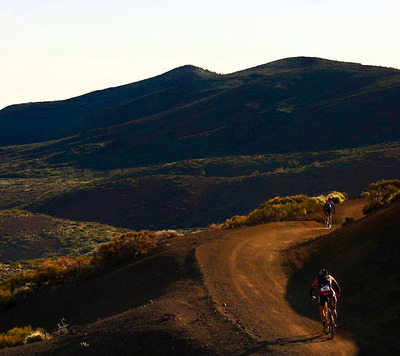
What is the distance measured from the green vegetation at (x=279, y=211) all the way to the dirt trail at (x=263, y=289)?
2095 millimetres

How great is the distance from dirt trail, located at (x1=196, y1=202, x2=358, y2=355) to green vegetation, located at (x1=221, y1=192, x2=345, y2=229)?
2.10m

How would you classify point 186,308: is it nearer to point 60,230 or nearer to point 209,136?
point 60,230

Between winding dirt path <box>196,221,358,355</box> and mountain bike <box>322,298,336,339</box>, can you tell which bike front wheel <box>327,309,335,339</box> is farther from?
winding dirt path <box>196,221,358,355</box>

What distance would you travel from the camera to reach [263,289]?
14.9 metres

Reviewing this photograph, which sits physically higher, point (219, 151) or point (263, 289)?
point (219, 151)

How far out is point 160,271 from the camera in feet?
59.1

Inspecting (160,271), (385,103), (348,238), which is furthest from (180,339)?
(385,103)

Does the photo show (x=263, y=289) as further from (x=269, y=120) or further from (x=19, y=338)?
(x=269, y=120)

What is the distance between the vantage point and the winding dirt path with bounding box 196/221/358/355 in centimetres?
1062

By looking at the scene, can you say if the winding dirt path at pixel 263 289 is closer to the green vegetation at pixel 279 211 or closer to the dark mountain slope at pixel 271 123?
the green vegetation at pixel 279 211

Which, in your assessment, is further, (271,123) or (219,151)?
(271,123)

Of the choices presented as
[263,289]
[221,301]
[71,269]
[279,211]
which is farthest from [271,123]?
[221,301]

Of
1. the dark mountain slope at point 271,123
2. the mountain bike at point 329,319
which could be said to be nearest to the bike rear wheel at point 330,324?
the mountain bike at point 329,319

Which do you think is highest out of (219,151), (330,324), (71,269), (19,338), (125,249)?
(219,151)
